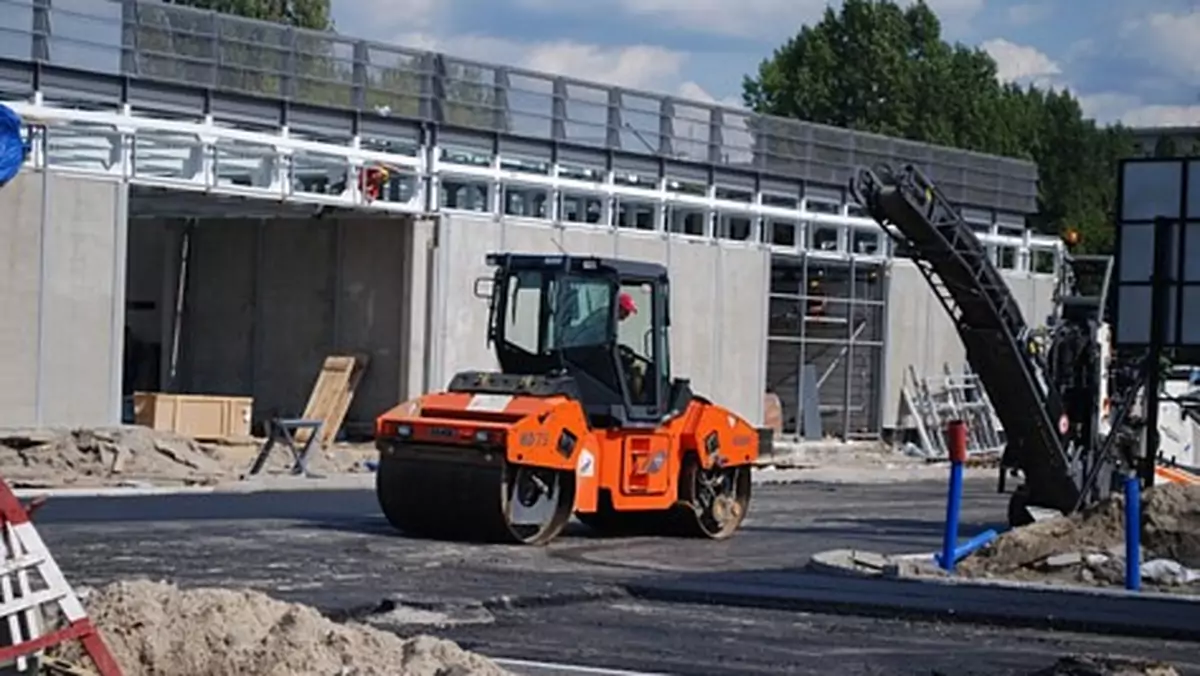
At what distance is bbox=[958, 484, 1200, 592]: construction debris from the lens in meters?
17.9

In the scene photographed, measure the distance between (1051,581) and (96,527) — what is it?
8.79m

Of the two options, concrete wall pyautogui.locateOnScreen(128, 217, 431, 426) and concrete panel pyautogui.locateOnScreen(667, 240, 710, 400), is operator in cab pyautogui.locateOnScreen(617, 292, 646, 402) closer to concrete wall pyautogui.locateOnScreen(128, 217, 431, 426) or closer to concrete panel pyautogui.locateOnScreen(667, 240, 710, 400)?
concrete wall pyautogui.locateOnScreen(128, 217, 431, 426)

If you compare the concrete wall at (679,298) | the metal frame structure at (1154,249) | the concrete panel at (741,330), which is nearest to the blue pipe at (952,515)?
the metal frame structure at (1154,249)

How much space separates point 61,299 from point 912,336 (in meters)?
21.1

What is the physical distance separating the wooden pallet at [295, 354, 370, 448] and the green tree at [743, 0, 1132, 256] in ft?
177

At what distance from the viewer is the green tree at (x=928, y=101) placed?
87.2 meters

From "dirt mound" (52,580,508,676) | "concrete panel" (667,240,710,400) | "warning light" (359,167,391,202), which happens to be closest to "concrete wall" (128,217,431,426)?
"warning light" (359,167,391,202)

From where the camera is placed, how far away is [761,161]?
4212 centimetres

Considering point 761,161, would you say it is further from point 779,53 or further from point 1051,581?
point 779,53

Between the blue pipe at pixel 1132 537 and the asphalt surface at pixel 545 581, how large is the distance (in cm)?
225

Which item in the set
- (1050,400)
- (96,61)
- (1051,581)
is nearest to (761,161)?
Answer: (96,61)

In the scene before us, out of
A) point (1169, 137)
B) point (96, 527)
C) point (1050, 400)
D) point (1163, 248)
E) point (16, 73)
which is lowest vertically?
point (96, 527)

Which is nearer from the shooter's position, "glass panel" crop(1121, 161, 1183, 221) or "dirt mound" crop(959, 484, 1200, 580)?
"dirt mound" crop(959, 484, 1200, 580)

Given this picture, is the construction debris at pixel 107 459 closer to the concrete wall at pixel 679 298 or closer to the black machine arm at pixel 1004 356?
the concrete wall at pixel 679 298
